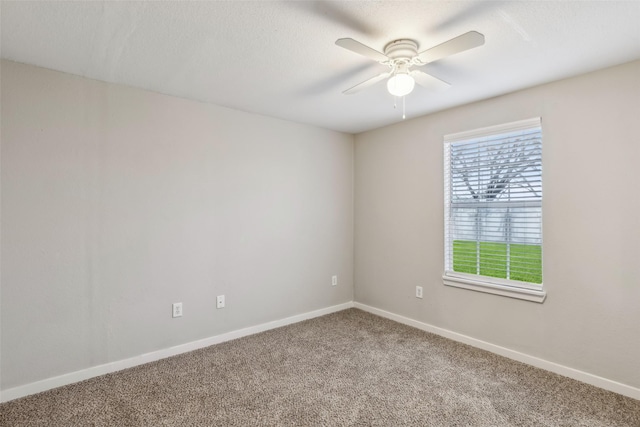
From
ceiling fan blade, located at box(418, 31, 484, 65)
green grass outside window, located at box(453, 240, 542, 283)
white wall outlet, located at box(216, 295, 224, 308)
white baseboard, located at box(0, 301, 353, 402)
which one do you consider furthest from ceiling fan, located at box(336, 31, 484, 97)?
white baseboard, located at box(0, 301, 353, 402)

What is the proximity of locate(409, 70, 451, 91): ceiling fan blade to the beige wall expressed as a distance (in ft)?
2.23

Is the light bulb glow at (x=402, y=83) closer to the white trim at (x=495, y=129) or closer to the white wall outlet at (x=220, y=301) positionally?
the white trim at (x=495, y=129)

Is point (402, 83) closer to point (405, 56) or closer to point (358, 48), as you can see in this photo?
point (405, 56)

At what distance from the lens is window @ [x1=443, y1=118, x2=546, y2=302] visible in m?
2.68

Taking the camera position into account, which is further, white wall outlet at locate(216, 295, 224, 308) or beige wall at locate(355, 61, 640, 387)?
white wall outlet at locate(216, 295, 224, 308)

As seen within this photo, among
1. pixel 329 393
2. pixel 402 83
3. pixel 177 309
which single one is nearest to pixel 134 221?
pixel 177 309

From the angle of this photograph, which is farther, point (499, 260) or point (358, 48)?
point (499, 260)

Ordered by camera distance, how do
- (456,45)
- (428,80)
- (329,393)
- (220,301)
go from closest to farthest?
(456,45) → (428,80) → (329,393) → (220,301)

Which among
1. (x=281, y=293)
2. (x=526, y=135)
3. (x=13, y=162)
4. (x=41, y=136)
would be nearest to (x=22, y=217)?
(x=13, y=162)

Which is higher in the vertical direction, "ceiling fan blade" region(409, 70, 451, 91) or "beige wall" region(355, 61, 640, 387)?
"ceiling fan blade" region(409, 70, 451, 91)

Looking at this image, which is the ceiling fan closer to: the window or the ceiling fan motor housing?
the ceiling fan motor housing

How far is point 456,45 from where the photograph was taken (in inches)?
64.8

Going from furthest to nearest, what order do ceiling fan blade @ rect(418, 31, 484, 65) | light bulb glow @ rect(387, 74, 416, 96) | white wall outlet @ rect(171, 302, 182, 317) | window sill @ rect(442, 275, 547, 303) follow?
white wall outlet @ rect(171, 302, 182, 317) → window sill @ rect(442, 275, 547, 303) → light bulb glow @ rect(387, 74, 416, 96) → ceiling fan blade @ rect(418, 31, 484, 65)

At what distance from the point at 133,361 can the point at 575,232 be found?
3587 mm
